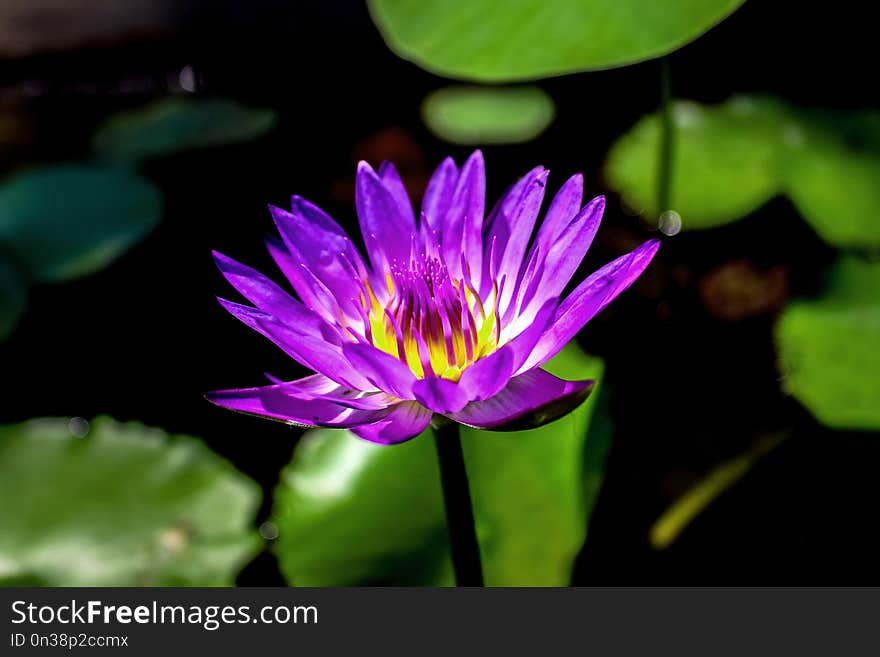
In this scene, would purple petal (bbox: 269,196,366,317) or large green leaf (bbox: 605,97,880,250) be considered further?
large green leaf (bbox: 605,97,880,250)

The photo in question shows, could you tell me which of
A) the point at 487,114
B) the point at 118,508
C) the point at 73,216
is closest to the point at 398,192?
the point at 118,508

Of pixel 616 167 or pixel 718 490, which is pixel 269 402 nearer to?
pixel 718 490

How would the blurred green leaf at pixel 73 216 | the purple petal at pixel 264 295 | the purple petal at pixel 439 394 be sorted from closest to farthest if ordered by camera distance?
the purple petal at pixel 439 394
the purple petal at pixel 264 295
the blurred green leaf at pixel 73 216

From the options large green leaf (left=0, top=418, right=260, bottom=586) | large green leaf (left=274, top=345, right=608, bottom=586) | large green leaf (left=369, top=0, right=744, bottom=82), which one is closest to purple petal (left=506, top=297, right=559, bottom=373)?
large green leaf (left=274, top=345, right=608, bottom=586)

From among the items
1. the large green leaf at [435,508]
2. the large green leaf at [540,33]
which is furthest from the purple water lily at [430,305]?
the large green leaf at [540,33]

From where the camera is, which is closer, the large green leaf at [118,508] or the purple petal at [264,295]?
the purple petal at [264,295]

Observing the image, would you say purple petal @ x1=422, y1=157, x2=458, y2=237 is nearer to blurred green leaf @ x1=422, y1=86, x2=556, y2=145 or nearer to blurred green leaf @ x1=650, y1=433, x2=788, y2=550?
blurred green leaf @ x1=650, y1=433, x2=788, y2=550

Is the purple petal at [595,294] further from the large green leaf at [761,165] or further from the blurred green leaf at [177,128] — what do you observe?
the blurred green leaf at [177,128]
